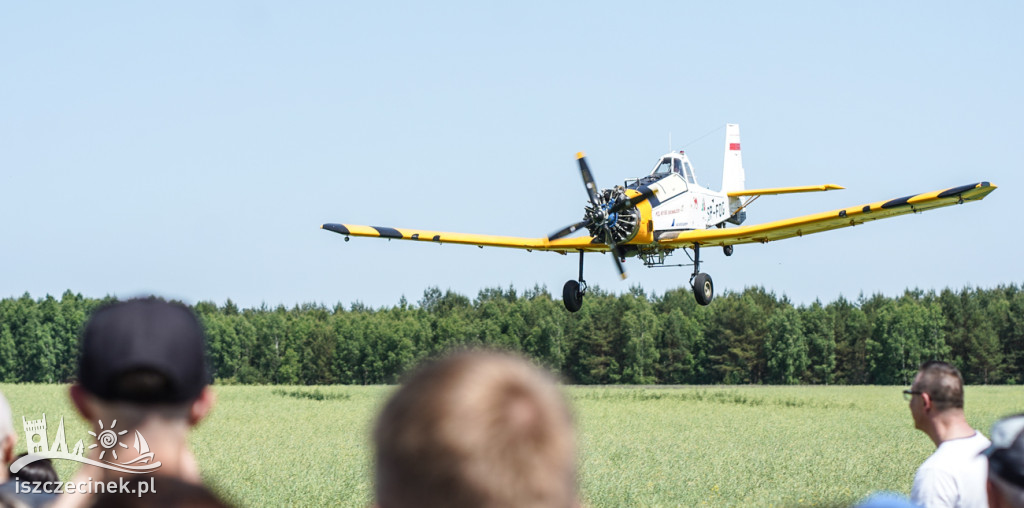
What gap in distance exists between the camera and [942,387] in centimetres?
547

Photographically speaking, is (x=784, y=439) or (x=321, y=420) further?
(x=321, y=420)

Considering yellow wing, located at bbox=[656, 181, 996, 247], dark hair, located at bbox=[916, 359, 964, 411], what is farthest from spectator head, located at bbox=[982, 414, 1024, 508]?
yellow wing, located at bbox=[656, 181, 996, 247]

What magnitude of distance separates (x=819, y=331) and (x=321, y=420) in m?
79.8

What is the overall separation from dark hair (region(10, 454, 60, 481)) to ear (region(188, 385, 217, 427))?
6.21ft

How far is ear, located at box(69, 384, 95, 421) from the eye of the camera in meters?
2.75

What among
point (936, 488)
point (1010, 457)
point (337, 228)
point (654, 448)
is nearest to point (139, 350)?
point (1010, 457)

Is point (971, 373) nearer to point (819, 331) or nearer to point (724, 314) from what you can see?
point (819, 331)

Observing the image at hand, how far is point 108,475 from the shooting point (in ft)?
9.17

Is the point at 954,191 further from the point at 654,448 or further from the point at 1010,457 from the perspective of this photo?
the point at 1010,457

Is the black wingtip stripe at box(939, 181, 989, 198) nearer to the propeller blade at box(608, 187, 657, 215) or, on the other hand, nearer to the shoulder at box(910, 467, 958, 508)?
the propeller blade at box(608, 187, 657, 215)

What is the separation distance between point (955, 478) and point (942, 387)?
503mm

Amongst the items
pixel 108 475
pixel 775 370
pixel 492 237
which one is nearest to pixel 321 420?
pixel 492 237

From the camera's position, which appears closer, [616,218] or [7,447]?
[7,447]

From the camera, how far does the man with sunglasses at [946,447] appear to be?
5168 mm
